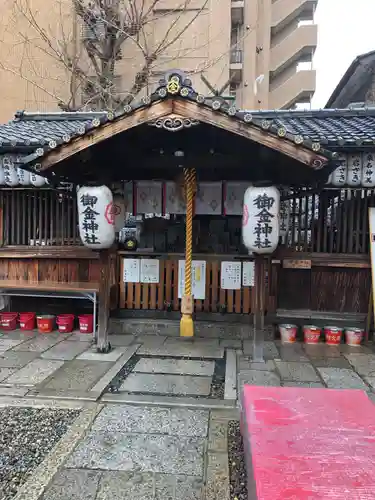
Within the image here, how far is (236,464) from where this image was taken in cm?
385

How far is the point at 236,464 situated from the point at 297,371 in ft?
10.2

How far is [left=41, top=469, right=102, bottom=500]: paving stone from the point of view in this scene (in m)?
3.33

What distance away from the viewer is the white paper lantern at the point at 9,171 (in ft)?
28.0

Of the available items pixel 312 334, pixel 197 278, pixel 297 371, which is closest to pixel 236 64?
pixel 197 278

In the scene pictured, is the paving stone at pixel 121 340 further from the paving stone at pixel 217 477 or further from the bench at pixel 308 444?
the paving stone at pixel 217 477

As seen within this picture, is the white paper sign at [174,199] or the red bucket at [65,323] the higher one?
the white paper sign at [174,199]

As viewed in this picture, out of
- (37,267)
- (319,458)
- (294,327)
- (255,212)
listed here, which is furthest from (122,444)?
(37,267)

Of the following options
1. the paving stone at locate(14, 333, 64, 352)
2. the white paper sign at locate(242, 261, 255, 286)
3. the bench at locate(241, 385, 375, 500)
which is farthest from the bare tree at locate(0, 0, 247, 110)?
the bench at locate(241, 385, 375, 500)

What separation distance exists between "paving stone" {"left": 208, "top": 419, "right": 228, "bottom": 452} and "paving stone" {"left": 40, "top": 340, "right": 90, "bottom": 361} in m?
3.55

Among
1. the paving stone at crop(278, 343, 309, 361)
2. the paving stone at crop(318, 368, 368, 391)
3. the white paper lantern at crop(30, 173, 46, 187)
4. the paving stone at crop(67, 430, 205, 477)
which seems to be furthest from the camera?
the white paper lantern at crop(30, 173, 46, 187)

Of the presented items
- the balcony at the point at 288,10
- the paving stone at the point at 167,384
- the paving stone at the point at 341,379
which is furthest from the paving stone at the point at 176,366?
the balcony at the point at 288,10

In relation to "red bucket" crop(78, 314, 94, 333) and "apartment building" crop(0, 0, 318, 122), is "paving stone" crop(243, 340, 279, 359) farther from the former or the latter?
"apartment building" crop(0, 0, 318, 122)

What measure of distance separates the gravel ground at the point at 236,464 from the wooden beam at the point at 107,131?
14.6ft

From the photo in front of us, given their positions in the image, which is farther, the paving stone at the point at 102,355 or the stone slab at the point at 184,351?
the stone slab at the point at 184,351
